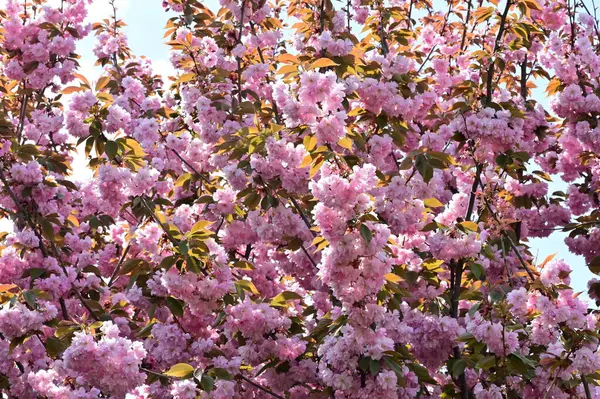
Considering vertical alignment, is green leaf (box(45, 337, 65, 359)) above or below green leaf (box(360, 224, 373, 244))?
above

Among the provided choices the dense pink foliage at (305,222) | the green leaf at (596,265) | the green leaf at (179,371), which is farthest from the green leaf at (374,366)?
the green leaf at (596,265)

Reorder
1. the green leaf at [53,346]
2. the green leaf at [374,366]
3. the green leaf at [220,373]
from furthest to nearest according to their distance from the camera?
the green leaf at [53,346] < the green leaf at [220,373] < the green leaf at [374,366]

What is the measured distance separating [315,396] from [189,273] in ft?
3.37

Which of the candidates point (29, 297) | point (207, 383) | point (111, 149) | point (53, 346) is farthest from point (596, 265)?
point (29, 297)

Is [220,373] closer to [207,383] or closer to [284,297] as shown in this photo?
[207,383]

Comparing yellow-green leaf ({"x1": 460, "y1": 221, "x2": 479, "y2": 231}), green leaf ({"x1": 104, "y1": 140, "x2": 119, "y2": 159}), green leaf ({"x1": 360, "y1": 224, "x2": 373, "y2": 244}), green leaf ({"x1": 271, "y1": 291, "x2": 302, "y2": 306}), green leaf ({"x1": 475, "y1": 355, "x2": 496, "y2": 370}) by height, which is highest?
green leaf ({"x1": 104, "y1": 140, "x2": 119, "y2": 159})

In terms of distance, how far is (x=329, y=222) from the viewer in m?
3.29

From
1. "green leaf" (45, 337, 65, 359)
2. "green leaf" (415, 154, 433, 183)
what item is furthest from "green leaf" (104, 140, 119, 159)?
"green leaf" (415, 154, 433, 183)

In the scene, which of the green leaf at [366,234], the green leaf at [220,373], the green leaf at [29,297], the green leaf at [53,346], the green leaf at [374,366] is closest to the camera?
the green leaf at [366,234]

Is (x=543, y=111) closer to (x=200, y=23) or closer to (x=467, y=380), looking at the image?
(x=467, y=380)

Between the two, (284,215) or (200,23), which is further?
(200,23)

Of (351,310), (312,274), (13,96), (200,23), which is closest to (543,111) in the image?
(312,274)

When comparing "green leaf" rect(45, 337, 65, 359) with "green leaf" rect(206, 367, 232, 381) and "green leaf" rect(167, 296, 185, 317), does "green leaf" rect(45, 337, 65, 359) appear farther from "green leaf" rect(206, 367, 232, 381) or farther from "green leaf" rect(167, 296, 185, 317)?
"green leaf" rect(206, 367, 232, 381)

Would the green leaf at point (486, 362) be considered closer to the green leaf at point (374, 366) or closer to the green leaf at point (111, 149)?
the green leaf at point (374, 366)
